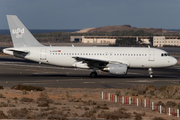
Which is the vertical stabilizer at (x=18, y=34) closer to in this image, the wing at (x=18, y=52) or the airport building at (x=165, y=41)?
the wing at (x=18, y=52)

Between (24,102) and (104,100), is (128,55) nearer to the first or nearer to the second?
(104,100)

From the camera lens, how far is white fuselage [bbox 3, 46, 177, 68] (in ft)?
129

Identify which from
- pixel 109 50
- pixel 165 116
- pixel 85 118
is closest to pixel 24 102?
pixel 85 118

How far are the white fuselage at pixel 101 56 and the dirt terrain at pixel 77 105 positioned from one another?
10.5 m

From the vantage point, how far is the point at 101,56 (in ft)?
129

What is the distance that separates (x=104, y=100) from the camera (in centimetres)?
2392

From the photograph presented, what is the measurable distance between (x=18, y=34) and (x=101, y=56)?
11756 millimetres

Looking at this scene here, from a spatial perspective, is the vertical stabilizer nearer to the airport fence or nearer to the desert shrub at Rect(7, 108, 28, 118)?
the airport fence

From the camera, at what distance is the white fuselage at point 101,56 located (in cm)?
3931

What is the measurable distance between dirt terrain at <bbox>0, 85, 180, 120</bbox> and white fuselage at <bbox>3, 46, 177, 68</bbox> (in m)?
10.5

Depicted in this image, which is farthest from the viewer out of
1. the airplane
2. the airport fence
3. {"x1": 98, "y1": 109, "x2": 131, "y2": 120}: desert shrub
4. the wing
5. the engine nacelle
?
the airplane

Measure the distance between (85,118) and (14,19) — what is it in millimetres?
26927

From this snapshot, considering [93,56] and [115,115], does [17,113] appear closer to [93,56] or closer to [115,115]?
[115,115]

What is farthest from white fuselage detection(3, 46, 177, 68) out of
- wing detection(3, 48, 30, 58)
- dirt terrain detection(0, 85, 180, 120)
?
dirt terrain detection(0, 85, 180, 120)
